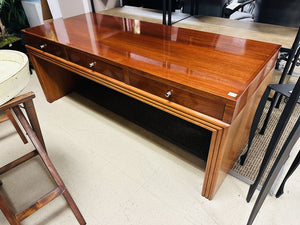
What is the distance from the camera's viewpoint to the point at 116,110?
1.79 metres

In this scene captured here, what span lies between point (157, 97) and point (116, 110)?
2.74 ft

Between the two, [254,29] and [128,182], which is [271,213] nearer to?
[128,182]

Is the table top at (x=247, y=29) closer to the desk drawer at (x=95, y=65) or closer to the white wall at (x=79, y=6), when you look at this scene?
the desk drawer at (x=95, y=65)

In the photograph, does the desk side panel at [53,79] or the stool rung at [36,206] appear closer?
the stool rung at [36,206]

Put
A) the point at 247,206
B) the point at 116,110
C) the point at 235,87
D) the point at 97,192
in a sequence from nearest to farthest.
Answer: the point at 235,87 → the point at 247,206 → the point at 97,192 → the point at 116,110

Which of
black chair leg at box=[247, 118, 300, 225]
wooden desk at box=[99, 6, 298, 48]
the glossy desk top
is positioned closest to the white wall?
wooden desk at box=[99, 6, 298, 48]

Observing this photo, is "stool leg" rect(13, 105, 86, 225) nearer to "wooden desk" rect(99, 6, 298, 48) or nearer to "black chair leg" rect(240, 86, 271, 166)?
"black chair leg" rect(240, 86, 271, 166)

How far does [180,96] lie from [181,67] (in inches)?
6.0

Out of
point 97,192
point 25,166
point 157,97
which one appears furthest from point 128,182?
point 25,166

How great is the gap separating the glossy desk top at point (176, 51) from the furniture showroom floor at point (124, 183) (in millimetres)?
656

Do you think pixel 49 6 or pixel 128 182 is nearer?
pixel 128 182

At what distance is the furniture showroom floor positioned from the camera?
3.67 feet

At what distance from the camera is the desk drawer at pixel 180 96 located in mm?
851

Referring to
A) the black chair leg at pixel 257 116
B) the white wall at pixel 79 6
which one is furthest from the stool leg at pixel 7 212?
the white wall at pixel 79 6
